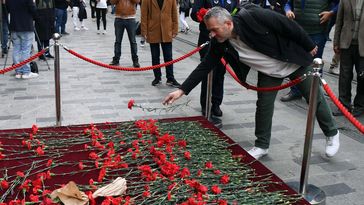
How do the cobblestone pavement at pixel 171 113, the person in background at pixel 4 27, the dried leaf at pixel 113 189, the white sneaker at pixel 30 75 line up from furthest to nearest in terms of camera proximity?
the person in background at pixel 4 27, the white sneaker at pixel 30 75, the cobblestone pavement at pixel 171 113, the dried leaf at pixel 113 189

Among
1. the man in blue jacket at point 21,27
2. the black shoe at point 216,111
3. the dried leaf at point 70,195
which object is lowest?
the black shoe at point 216,111

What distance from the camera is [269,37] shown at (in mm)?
3572

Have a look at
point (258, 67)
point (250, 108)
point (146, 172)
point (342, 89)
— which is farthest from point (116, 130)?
point (342, 89)

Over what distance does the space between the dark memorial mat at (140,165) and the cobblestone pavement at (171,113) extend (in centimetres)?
73

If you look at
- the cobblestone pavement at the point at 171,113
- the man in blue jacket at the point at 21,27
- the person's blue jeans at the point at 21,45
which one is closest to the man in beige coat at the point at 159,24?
the cobblestone pavement at the point at 171,113

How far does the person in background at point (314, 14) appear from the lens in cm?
563

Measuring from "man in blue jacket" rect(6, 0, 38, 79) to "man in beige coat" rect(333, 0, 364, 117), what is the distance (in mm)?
4799

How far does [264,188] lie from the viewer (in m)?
2.90

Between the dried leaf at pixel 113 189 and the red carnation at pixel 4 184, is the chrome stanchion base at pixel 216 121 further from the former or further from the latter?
the red carnation at pixel 4 184

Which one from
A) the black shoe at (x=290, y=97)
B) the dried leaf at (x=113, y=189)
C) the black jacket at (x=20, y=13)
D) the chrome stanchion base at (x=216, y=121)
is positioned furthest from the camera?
the black jacket at (x=20, y=13)

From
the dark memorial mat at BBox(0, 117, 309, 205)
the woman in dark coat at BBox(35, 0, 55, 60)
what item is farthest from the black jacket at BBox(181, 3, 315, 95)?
the woman in dark coat at BBox(35, 0, 55, 60)

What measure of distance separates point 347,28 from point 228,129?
199cm

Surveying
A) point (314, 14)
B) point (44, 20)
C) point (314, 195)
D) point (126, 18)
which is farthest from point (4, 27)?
point (314, 195)

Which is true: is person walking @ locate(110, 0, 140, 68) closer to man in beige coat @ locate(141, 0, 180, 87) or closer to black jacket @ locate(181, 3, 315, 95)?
man in beige coat @ locate(141, 0, 180, 87)
